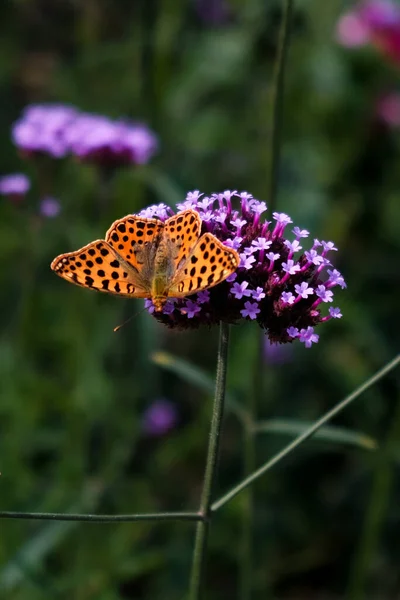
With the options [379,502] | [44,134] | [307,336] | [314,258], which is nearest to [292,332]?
[307,336]

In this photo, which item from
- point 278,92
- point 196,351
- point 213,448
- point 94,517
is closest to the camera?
point 94,517

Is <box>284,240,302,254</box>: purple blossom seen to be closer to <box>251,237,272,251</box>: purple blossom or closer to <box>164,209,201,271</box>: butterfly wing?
<box>251,237,272,251</box>: purple blossom

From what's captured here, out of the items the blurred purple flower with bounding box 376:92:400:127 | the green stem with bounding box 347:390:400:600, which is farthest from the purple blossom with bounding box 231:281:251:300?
the blurred purple flower with bounding box 376:92:400:127

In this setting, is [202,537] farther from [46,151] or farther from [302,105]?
[302,105]

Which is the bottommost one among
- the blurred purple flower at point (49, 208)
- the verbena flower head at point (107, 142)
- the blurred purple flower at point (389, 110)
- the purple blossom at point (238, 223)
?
the purple blossom at point (238, 223)

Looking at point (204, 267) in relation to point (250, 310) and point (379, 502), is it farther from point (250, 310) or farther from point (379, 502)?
point (379, 502)

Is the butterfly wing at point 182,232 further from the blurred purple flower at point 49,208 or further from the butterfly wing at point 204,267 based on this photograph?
the blurred purple flower at point 49,208

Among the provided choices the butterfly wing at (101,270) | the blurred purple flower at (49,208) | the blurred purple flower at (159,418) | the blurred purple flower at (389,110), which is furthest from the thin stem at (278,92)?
the blurred purple flower at (389,110)
